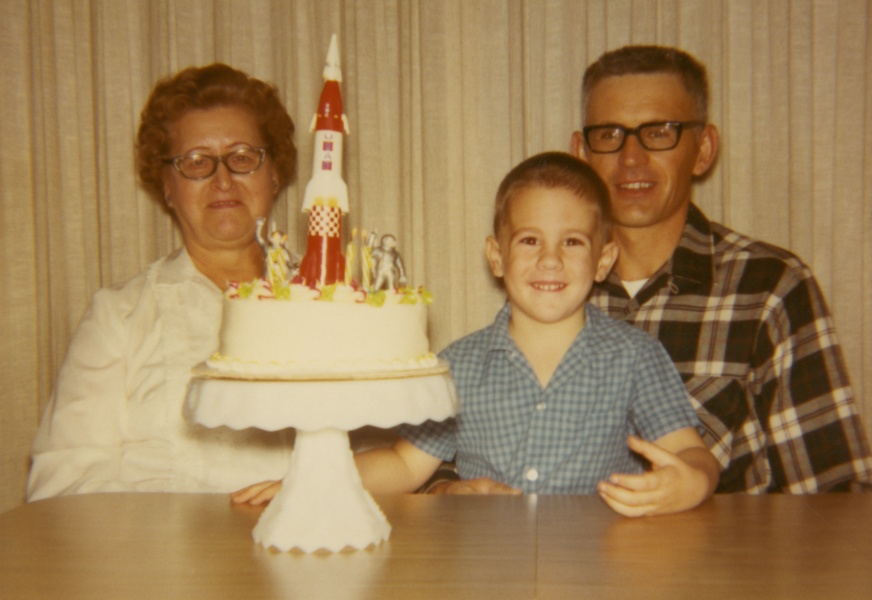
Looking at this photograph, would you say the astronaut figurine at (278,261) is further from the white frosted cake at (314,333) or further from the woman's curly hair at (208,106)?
the woman's curly hair at (208,106)

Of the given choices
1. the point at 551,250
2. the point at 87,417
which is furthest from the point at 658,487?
the point at 87,417

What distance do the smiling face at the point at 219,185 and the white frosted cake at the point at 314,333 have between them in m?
1.08

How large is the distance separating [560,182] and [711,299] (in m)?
0.68

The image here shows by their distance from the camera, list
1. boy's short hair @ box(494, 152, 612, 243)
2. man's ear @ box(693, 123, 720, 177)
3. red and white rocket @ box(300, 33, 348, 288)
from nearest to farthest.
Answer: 1. red and white rocket @ box(300, 33, 348, 288)
2. boy's short hair @ box(494, 152, 612, 243)
3. man's ear @ box(693, 123, 720, 177)

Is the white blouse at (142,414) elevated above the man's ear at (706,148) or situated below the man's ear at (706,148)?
below

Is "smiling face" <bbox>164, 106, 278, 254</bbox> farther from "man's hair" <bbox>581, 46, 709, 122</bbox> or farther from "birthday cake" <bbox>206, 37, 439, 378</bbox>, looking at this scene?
"man's hair" <bbox>581, 46, 709, 122</bbox>

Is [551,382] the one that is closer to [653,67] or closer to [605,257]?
[605,257]

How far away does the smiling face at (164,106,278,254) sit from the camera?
2.54m

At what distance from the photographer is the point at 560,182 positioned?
208 centimetres

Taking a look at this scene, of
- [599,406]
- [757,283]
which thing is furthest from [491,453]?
[757,283]

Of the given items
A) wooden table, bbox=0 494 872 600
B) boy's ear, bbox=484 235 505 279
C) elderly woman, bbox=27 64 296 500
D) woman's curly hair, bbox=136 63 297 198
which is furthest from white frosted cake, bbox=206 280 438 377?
woman's curly hair, bbox=136 63 297 198

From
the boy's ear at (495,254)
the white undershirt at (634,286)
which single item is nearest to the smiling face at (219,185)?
the boy's ear at (495,254)

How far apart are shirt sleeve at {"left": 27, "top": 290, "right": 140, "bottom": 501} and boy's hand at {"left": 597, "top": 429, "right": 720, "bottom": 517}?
4.72 ft

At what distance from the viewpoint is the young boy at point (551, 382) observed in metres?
2.05
